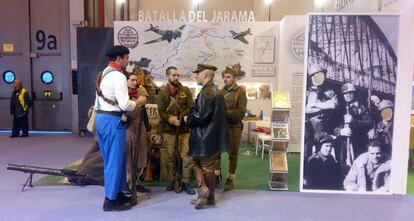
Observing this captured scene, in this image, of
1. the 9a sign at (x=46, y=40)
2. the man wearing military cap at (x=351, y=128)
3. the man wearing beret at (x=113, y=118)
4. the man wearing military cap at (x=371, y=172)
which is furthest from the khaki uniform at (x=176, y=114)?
the 9a sign at (x=46, y=40)

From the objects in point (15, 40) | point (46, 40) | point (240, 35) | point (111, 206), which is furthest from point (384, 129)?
point (15, 40)

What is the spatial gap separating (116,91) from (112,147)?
612 millimetres

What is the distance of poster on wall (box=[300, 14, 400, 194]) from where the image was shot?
455 centimetres

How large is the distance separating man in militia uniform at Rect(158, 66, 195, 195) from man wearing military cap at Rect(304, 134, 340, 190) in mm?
1543

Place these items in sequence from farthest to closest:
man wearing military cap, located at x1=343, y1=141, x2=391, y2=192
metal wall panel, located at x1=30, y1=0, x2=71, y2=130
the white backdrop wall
A: metal wall panel, located at x1=30, y1=0, x2=71, y2=130 → the white backdrop wall → man wearing military cap, located at x1=343, y1=141, x2=391, y2=192

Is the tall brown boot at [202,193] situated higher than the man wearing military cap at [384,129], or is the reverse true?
the man wearing military cap at [384,129]

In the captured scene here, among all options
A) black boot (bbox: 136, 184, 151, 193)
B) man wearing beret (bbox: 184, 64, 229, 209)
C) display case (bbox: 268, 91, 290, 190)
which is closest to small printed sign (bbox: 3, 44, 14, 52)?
black boot (bbox: 136, 184, 151, 193)

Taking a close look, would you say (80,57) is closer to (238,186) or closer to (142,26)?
(142,26)

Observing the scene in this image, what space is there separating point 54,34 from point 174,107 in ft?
21.9

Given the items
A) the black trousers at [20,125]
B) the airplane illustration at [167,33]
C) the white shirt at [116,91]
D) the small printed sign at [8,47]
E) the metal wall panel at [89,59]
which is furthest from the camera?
the small printed sign at [8,47]

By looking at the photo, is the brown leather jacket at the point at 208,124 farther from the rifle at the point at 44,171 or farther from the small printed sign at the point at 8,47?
the small printed sign at the point at 8,47

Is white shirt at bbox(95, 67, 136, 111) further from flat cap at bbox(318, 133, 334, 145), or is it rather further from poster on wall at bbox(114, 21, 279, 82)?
poster on wall at bbox(114, 21, 279, 82)

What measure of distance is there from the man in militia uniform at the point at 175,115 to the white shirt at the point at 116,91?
2.79 ft

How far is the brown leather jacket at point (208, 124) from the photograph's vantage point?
4.04 metres
